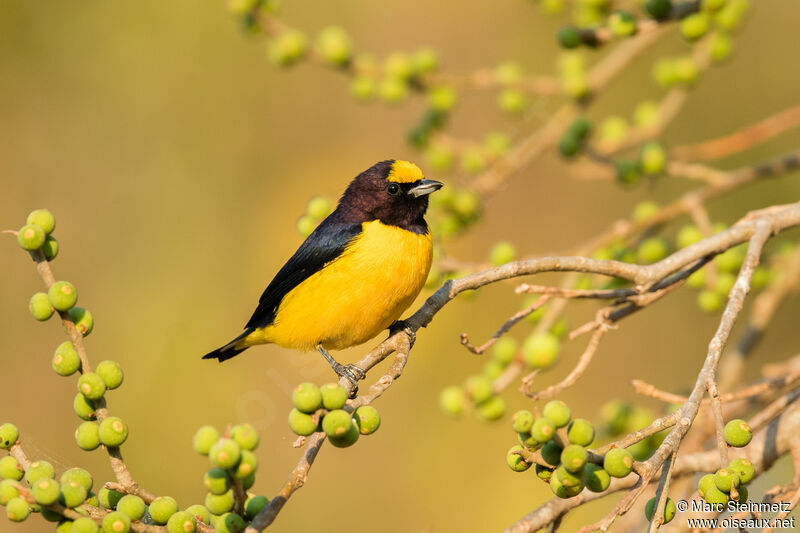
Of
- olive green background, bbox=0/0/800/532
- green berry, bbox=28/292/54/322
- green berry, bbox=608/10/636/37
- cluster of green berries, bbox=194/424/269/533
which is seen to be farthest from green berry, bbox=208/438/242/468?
olive green background, bbox=0/0/800/532

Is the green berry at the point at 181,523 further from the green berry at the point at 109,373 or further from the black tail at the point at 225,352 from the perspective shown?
the black tail at the point at 225,352

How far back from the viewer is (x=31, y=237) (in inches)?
75.0

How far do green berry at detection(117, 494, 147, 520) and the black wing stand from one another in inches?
81.9

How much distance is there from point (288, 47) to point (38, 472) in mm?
2460

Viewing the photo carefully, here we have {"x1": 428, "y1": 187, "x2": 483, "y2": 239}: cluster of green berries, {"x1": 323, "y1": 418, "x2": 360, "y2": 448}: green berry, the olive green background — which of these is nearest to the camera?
{"x1": 323, "y1": 418, "x2": 360, "y2": 448}: green berry

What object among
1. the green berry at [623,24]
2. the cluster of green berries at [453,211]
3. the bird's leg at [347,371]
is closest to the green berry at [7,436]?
the bird's leg at [347,371]

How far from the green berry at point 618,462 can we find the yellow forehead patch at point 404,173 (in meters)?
2.36

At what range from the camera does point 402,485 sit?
5.23 metres

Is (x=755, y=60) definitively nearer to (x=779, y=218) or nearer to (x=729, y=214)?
(x=729, y=214)

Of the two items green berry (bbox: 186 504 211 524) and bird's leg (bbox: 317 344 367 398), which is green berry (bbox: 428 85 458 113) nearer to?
bird's leg (bbox: 317 344 367 398)

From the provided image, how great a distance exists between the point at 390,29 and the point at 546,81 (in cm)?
262

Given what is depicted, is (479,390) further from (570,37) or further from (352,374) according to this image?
(570,37)

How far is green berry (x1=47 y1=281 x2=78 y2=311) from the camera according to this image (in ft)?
6.32

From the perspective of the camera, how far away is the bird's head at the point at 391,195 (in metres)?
3.87
